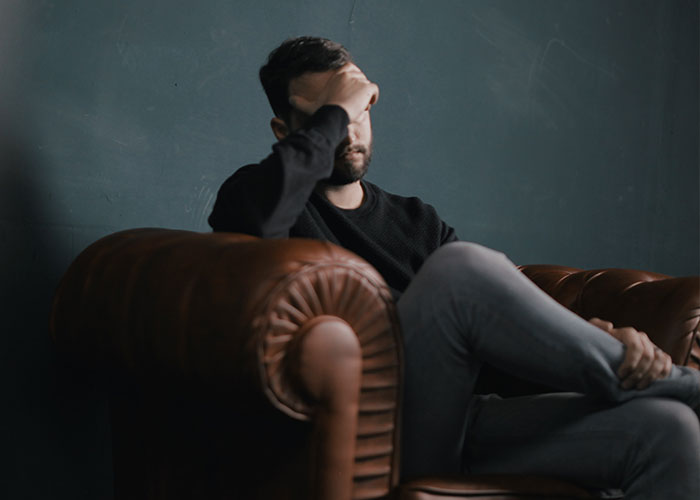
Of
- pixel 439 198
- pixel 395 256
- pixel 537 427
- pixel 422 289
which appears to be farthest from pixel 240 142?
pixel 537 427

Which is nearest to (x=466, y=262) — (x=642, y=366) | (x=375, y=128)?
(x=642, y=366)

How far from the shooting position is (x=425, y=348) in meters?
0.98

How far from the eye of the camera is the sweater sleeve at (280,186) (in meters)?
1.14

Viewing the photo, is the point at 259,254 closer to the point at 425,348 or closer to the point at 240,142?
the point at 425,348

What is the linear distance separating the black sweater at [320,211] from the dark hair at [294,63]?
0.21 meters

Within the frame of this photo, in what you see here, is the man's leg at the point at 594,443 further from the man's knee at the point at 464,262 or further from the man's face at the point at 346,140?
the man's face at the point at 346,140

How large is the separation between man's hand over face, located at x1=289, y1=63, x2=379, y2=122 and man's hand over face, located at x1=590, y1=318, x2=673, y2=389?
1.97ft

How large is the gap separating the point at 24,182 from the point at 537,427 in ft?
3.15

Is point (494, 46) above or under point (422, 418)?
above

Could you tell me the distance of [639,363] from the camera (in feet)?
3.25

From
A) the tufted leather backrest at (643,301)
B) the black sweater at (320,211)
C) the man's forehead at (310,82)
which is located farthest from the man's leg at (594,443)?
the man's forehead at (310,82)

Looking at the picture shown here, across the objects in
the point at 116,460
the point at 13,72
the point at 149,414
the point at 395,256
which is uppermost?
the point at 13,72

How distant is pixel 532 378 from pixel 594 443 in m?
0.14

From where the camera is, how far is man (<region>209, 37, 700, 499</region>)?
966 millimetres
